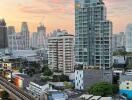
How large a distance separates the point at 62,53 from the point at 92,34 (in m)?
1.67

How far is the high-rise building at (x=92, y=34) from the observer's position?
15922 millimetres

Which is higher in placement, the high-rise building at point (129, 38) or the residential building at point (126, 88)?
the high-rise building at point (129, 38)

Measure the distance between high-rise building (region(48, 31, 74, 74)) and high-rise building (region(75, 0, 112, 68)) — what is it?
382 millimetres

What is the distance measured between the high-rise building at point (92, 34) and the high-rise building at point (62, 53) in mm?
382

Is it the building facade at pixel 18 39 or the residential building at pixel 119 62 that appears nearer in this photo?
the residential building at pixel 119 62

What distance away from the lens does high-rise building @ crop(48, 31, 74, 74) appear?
1627cm

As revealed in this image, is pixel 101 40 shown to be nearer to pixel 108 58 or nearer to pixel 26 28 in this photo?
pixel 108 58

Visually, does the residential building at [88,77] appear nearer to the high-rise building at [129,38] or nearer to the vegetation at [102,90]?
the vegetation at [102,90]

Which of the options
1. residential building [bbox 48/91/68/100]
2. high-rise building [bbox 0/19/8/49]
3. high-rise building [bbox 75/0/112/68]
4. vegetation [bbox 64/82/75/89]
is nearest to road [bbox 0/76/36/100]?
residential building [bbox 48/91/68/100]

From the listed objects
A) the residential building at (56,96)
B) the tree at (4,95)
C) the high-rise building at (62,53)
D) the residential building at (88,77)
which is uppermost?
the high-rise building at (62,53)

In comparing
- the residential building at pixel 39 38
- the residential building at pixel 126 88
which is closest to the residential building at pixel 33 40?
the residential building at pixel 39 38

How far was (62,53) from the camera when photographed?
16562 mm

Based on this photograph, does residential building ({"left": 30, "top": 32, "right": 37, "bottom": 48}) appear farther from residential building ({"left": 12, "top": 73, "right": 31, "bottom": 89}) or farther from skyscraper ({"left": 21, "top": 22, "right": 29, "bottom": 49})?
residential building ({"left": 12, "top": 73, "right": 31, "bottom": 89})

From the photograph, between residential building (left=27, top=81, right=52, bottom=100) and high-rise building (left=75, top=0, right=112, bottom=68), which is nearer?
residential building (left=27, top=81, right=52, bottom=100)
